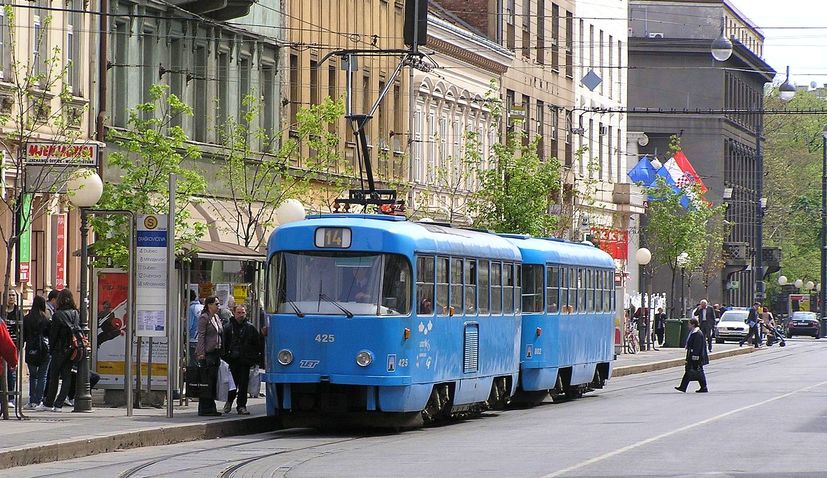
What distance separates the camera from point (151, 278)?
2520 cm

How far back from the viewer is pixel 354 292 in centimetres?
2569

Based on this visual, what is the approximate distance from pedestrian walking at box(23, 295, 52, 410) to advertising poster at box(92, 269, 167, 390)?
2.51 feet

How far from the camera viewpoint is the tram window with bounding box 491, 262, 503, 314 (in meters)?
30.2

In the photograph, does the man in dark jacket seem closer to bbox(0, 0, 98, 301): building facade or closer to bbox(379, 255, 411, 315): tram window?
bbox(379, 255, 411, 315): tram window

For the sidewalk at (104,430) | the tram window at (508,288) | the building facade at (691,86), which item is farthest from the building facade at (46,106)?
the building facade at (691,86)

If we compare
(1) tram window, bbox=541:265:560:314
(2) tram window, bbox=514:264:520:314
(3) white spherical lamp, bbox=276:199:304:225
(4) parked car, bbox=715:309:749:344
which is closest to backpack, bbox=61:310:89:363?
(2) tram window, bbox=514:264:520:314

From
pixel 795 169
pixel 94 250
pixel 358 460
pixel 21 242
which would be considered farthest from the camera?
pixel 795 169

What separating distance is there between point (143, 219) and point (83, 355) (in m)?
2.16

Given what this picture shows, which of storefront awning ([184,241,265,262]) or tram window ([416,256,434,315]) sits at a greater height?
storefront awning ([184,241,265,262])

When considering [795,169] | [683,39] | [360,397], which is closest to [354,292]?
[360,397]

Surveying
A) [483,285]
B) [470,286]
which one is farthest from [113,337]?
[483,285]

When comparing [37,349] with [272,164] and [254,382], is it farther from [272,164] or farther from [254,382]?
[272,164]

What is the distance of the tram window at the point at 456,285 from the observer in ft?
91.7

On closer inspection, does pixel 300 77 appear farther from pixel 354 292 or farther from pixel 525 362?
pixel 354 292
